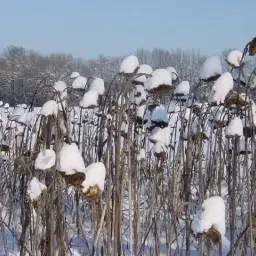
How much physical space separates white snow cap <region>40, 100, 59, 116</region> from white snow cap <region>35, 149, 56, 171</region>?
4.3 inches

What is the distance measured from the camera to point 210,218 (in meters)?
1.12

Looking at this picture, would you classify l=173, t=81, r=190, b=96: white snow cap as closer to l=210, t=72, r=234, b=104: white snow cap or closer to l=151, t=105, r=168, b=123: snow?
l=151, t=105, r=168, b=123: snow

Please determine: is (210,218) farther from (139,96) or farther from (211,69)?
(139,96)

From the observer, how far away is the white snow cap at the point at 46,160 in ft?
4.37

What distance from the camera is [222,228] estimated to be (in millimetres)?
1123

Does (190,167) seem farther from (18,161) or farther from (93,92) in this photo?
(18,161)

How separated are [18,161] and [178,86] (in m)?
1.04

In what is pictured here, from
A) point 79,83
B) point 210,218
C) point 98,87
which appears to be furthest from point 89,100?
point 210,218

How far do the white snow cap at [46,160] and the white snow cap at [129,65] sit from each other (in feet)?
1.66

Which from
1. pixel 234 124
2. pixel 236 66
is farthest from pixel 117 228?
pixel 236 66

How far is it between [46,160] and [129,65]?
567 millimetres

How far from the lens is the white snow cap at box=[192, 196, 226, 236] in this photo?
112cm

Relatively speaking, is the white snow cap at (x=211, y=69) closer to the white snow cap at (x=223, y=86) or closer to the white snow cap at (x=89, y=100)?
the white snow cap at (x=223, y=86)

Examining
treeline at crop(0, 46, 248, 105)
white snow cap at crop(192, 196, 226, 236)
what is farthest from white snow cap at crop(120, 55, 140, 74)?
white snow cap at crop(192, 196, 226, 236)
